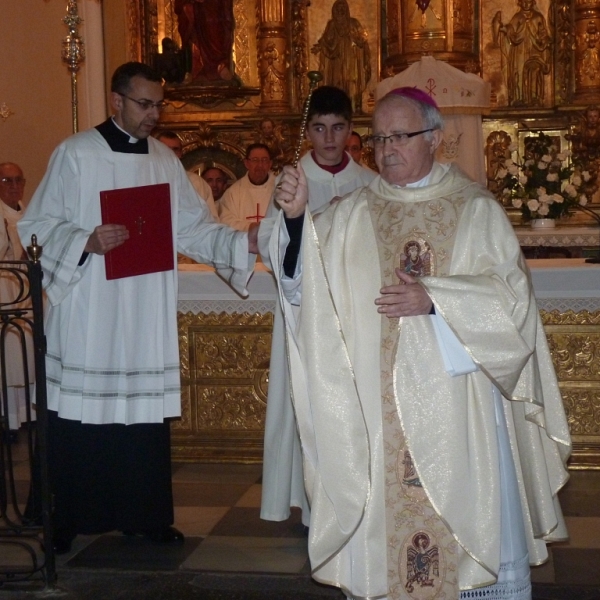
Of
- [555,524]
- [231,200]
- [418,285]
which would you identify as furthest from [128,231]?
[231,200]

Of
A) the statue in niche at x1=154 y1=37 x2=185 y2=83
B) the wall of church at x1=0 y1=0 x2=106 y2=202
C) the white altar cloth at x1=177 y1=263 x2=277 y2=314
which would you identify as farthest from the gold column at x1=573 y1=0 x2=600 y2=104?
the white altar cloth at x1=177 y1=263 x2=277 y2=314

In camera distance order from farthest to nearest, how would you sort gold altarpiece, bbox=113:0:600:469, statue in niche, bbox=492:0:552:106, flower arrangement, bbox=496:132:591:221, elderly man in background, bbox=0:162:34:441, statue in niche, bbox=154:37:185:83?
statue in niche, bbox=154:37:185:83 → statue in niche, bbox=492:0:552:106 → gold altarpiece, bbox=113:0:600:469 → flower arrangement, bbox=496:132:591:221 → elderly man in background, bbox=0:162:34:441

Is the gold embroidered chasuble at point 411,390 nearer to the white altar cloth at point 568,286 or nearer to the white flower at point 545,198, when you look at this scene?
the white altar cloth at point 568,286

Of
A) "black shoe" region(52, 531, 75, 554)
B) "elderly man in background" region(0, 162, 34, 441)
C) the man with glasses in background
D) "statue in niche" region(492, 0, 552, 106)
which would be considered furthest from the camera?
"statue in niche" region(492, 0, 552, 106)

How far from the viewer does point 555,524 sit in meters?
3.65

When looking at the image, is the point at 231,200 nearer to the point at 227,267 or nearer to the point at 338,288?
the point at 227,267

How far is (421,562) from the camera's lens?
347 centimetres

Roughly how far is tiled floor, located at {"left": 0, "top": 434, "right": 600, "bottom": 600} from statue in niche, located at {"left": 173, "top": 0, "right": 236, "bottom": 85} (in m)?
6.58

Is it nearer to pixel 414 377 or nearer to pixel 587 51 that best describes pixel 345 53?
pixel 587 51

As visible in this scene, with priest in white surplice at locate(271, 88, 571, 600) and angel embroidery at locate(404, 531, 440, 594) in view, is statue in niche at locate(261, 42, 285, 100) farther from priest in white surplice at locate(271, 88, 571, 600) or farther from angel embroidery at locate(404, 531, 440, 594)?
angel embroidery at locate(404, 531, 440, 594)

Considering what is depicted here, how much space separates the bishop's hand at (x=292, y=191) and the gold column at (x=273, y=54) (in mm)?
7915

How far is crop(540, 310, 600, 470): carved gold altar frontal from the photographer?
6.00 meters

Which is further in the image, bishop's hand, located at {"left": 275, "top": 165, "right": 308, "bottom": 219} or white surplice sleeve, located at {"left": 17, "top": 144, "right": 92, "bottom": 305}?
white surplice sleeve, located at {"left": 17, "top": 144, "right": 92, "bottom": 305}

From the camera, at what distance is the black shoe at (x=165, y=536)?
4.87m
